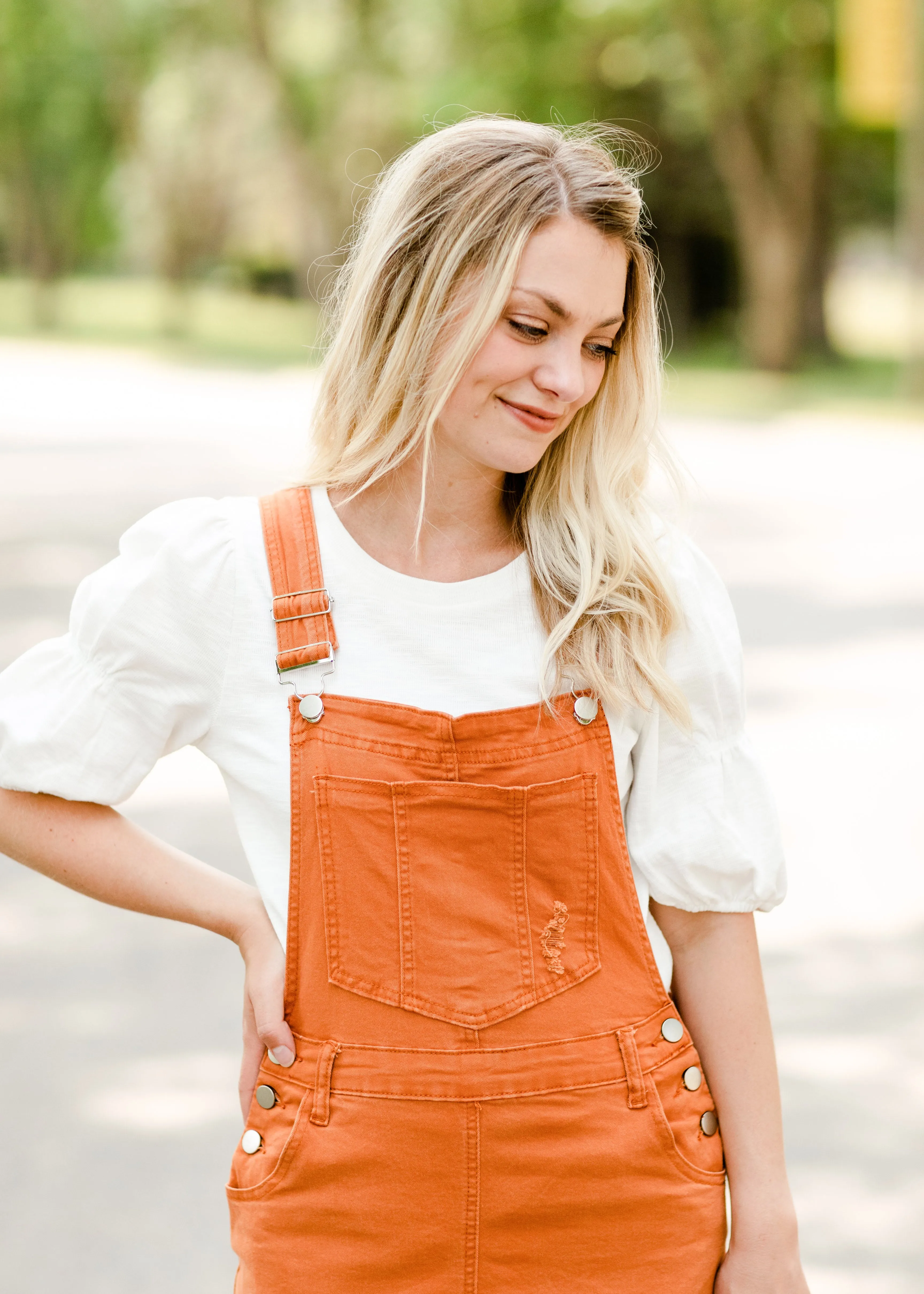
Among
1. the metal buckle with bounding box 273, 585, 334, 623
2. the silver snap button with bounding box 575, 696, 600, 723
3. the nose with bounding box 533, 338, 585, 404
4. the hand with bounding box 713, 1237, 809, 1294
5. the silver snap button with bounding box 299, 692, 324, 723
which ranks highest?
the nose with bounding box 533, 338, 585, 404

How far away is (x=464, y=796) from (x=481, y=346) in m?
0.47

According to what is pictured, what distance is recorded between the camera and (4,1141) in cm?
346

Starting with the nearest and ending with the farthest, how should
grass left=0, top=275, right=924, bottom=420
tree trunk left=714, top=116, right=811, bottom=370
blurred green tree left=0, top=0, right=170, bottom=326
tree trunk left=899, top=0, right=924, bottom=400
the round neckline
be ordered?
the round neckline < tree trunk left=899, top=0, right=924, bottom=400 < grass left=0, top=275, right=924, bottom=420 < tree trunk left=714, top=116, right=811, bottom=370 < blurred green tree left=0, top=0, right=170, bottom=326

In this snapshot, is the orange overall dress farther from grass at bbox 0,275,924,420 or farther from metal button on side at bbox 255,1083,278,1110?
grass at bbox 0,275,924,420

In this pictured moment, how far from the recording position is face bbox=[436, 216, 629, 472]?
1.64 metres

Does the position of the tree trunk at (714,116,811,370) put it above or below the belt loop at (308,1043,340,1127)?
below

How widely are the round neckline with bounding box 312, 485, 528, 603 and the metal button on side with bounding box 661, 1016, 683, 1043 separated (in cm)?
48

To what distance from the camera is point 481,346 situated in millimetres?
1654

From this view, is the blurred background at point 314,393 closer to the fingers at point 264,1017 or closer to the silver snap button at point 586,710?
the silver snap button at point 586,710

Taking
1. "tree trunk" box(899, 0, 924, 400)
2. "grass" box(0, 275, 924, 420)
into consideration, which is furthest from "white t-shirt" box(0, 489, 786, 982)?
"tree trunk" box(899, 0, 924, 400)

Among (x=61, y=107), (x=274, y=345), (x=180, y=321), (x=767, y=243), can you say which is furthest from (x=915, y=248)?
(x=61, y=107)

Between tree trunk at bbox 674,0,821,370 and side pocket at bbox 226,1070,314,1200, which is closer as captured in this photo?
side pocket at bbox 226,1070,314,1200

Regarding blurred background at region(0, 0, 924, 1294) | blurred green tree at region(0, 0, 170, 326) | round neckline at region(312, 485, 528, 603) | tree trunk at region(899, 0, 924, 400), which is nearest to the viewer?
round neckline at region(312, 485, 528, 603)

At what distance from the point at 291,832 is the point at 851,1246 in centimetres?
212
